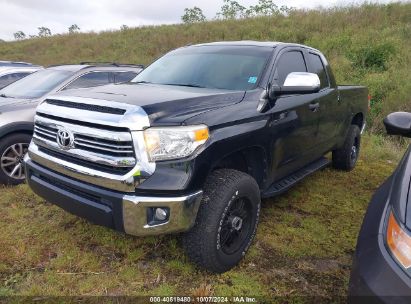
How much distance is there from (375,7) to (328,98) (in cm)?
1682

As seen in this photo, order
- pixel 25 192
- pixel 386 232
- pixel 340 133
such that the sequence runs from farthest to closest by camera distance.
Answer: pixel 340 133 < pixel 25 192 < pixel 386 232

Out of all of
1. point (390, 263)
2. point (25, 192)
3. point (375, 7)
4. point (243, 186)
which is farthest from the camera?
point (375, 7)

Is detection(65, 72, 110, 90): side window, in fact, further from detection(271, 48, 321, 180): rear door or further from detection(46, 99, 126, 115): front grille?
detection(271, 48, 321, 180): rear door

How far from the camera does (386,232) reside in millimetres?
1796

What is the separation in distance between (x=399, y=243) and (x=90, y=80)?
4.94 meters

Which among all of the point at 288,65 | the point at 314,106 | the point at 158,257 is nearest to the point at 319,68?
the point at 314,106

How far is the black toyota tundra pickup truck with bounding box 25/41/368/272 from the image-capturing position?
93.8 inches

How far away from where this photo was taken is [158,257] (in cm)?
309

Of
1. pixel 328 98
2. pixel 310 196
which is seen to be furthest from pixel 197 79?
pixel 310 196

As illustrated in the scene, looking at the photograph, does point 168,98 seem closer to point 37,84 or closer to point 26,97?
point 26,97

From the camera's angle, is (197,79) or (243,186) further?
(197,79)

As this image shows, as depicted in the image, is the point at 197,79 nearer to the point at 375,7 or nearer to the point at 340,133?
the point at 340,133

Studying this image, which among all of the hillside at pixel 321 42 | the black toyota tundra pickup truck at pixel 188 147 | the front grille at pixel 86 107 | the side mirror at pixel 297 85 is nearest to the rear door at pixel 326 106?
the black toyota tundra pickup truck at pixel 188 147

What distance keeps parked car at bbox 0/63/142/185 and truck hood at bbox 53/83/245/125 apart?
1.83 metres
